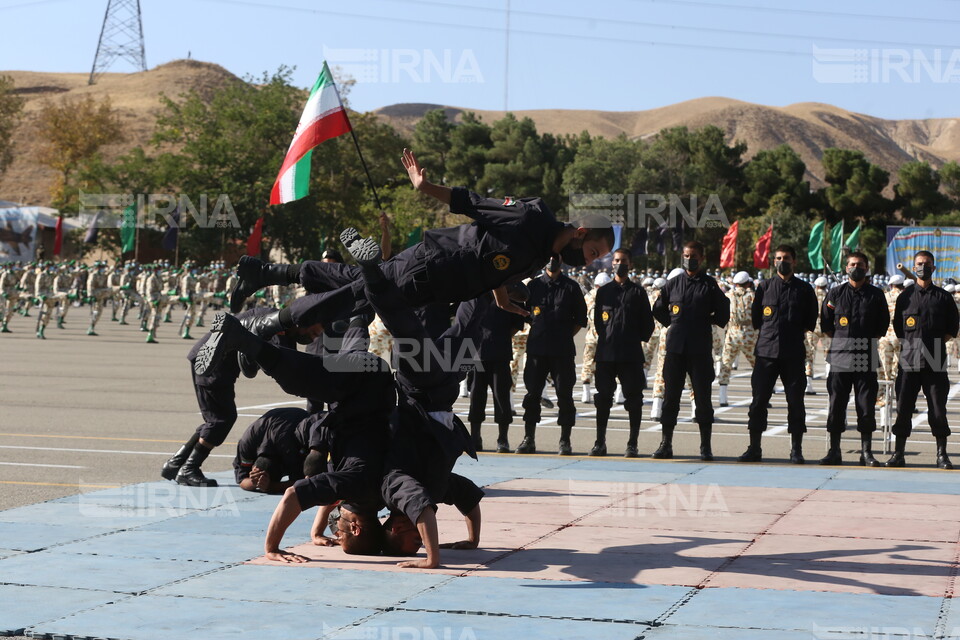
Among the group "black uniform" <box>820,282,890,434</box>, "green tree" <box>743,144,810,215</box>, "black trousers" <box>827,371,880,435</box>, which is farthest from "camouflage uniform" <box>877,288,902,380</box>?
"green tree" <box>743,144,810,215</box>

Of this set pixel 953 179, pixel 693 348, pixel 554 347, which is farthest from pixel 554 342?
pixel 953 179

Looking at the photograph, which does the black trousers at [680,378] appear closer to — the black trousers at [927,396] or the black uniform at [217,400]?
the black trousers at [927,396]

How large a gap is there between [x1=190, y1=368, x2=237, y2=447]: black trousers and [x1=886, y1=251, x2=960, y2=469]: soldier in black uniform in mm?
6393

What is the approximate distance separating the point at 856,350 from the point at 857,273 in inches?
31.5

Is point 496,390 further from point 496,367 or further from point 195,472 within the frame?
point 195,472

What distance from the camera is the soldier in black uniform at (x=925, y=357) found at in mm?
12219

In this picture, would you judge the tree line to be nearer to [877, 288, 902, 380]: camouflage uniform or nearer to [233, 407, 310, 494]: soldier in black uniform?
[877, 288, 902, 380]: camouflage uniform

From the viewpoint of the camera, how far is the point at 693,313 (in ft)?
42.2

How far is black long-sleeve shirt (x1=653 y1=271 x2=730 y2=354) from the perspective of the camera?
12852 mm

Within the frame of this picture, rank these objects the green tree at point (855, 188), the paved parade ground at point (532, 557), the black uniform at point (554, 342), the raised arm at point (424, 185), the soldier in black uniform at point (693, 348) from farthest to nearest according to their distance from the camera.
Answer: the green tree at point (855, 188) → the black uniform at point (554, 342) → the soldier in black uniform at point (693, 348) → the raised arm at point (424, 185) → the paved parade ground at point (532, 557)

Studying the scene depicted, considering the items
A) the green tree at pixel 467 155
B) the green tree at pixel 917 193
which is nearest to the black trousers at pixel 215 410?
the green tree at pixel 917 193

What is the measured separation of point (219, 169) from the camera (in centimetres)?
6744

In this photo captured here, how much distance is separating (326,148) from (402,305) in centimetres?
6302

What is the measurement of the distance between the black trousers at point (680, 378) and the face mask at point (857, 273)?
1.62 metres
